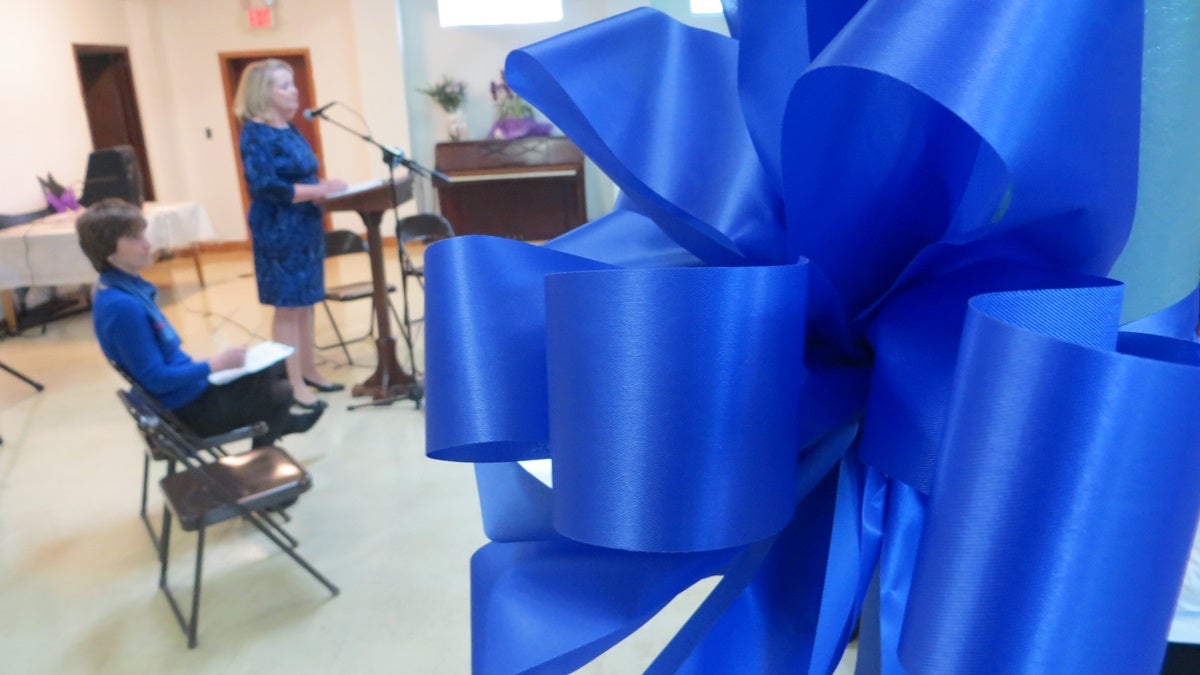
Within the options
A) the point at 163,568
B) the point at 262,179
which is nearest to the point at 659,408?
the point at 163,568

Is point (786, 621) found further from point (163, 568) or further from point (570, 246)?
point (163, 568)

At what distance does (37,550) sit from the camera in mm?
3012

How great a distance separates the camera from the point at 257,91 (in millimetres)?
3625

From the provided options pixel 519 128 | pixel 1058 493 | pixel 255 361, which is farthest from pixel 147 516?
pixel 519 128

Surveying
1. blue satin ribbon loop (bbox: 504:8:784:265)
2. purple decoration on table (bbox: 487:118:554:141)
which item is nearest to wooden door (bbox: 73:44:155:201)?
purple decoration on table (bbox: 487:118:554:141)

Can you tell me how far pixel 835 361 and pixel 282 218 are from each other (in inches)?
146

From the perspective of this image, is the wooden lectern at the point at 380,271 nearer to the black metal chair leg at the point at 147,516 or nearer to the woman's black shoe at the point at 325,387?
the woman's black shoe at the point at 325,387

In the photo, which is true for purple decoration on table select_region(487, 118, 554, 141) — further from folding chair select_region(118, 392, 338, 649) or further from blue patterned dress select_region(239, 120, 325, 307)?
folding chair select_region(118, 392, 338, 649)

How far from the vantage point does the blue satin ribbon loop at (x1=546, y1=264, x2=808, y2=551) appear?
0.87ft

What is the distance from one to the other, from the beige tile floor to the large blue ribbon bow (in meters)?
1.97

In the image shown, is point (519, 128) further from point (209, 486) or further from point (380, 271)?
point (209, 486)

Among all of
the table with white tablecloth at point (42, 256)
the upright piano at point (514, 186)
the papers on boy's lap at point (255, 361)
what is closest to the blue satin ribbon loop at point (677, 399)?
the papers on boy's lap at point (255, 361)

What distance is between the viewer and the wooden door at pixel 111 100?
25.4 feet

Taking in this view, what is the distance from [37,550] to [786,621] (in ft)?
11.1
